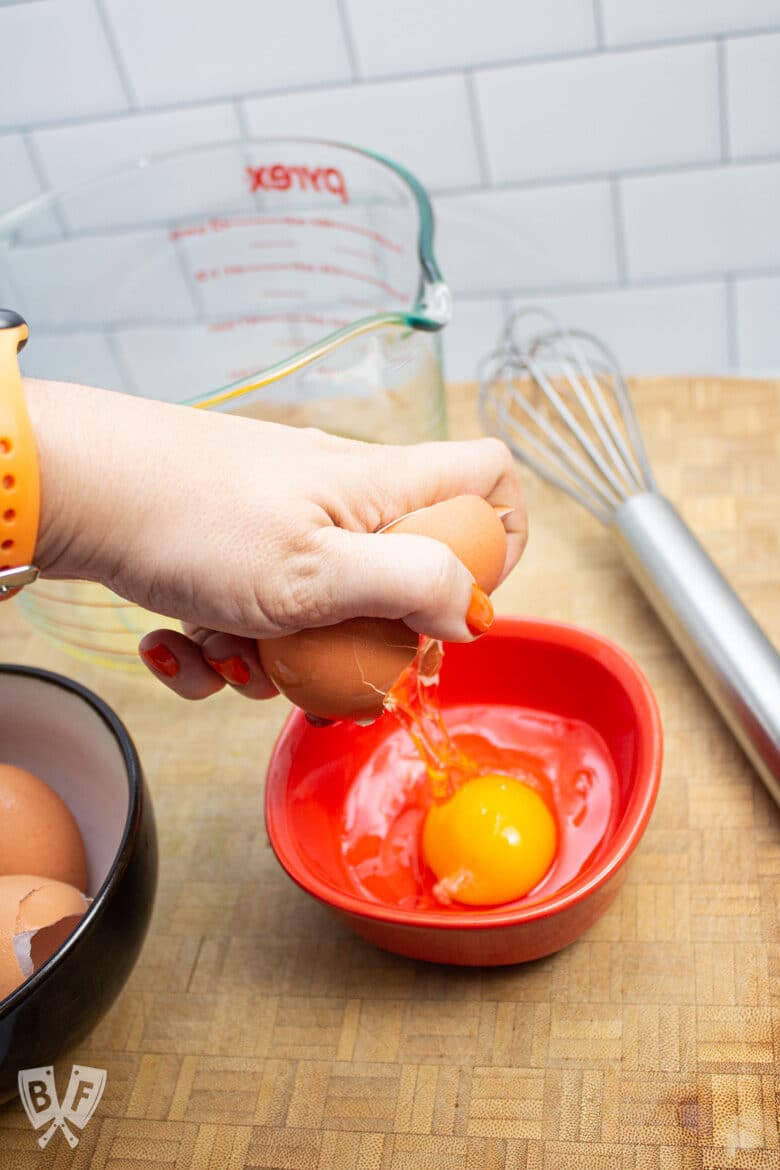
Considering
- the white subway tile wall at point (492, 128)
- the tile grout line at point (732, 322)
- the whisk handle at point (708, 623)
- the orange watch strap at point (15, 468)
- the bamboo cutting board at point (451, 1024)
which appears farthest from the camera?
the tile grout line at point (732, 322)

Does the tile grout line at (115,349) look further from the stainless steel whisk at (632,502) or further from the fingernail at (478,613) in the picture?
the fingernail at (478,613)

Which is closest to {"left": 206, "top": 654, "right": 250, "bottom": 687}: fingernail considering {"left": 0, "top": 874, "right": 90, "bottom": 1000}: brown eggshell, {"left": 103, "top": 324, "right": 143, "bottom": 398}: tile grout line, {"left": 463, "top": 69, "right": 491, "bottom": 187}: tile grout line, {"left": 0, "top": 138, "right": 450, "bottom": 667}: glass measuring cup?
{"left": 0, "top": 874, "right": 90, "bottom": 1000}: brown eggshell

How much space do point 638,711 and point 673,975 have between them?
0.12 metres

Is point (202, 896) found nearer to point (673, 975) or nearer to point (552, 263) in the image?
point (673, 975)

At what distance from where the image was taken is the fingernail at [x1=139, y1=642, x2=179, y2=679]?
1.63ft

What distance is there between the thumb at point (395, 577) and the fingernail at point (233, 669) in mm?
84

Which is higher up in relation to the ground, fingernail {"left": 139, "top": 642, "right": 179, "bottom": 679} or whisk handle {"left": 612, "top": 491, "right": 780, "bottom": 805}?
fingernail {"left": 139, "top": 642, "right": 179, "bottom": 679}

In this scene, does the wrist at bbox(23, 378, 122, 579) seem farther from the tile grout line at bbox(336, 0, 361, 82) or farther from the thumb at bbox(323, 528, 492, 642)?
the tile grout line at bbox(336, 0, 361, 82)

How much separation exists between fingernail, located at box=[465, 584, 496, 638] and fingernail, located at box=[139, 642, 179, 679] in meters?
0.15

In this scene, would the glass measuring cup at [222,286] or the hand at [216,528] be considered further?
the glass measuring cup at [222,286]

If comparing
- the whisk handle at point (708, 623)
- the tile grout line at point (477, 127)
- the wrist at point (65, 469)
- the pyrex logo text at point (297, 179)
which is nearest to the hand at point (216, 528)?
the wrist at point (65, 469)

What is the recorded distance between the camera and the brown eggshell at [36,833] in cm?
53

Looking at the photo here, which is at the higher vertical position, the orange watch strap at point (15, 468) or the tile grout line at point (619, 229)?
the orange watch strap at point (15, 468)

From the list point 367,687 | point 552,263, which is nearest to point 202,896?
point 367,687
